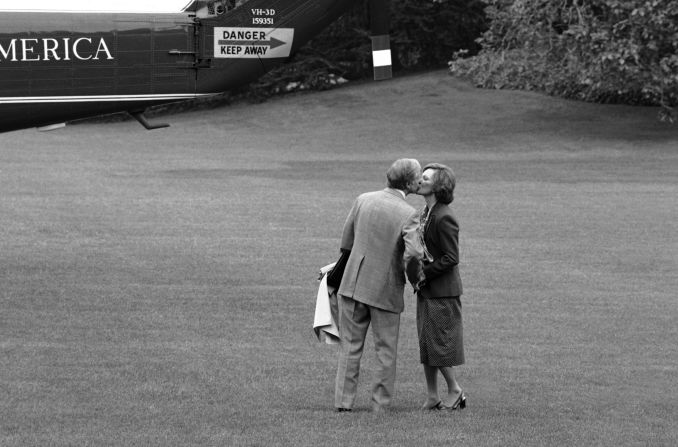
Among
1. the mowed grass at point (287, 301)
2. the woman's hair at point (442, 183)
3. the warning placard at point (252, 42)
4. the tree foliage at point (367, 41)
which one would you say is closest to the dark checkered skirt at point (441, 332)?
the mowed grass at point (287, 301)

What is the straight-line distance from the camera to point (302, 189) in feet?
93.5

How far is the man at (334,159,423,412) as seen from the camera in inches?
383

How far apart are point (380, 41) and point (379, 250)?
27.5 feet

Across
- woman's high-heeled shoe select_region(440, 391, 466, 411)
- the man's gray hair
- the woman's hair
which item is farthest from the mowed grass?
the man's gray hair

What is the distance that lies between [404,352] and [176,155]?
1007 inches

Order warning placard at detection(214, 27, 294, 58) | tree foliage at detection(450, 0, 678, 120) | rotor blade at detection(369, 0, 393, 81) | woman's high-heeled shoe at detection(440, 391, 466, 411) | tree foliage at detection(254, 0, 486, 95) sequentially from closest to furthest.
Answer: woman's high-heeled shoe at detection(440, 391, 466, 411) → rotor blade at detection(369, 0, 393, 81) → warning placard at detection(214, 27, 294, 58) → tree foliage at detection(450, 0, 678, 120) → tree foliage at detection(254, 0, 486, 95)

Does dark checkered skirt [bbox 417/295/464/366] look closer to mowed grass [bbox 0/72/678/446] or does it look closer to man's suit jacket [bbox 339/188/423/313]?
man's suit jacket [bbox 339/188/423/313]

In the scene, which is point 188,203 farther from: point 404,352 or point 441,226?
point 441,226

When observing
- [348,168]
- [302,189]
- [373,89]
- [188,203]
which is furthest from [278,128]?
[188,203]

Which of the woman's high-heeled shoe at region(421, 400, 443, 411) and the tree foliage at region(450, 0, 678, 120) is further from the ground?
the tree foliage at region(450, 0, 678, 120)

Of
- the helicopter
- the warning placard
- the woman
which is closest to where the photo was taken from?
the woman

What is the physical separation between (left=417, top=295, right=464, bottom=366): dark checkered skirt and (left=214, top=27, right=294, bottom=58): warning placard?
8681mm

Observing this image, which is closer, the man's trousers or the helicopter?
the man's trousers

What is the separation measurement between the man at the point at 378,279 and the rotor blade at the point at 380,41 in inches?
279
